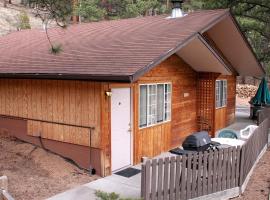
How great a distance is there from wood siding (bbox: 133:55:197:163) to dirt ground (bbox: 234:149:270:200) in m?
2.93

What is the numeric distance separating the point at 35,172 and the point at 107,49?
4.00m

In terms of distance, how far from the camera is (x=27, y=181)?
805 cm

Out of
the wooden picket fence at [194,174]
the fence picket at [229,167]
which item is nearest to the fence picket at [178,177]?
the wooden picket fence at [194,174]

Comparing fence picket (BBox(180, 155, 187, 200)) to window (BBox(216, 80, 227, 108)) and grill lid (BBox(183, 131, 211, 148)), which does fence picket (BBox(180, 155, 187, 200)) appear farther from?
window (BBox(216, 80, 227, 108))

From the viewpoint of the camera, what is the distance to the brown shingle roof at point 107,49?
8.51m

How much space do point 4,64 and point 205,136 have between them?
6868 mm

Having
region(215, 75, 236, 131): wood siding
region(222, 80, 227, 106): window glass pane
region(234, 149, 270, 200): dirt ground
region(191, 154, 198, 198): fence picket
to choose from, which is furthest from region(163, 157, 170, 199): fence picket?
region(222, 80, 227, 106): window glass pane

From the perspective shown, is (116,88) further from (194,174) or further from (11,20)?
(11,20)

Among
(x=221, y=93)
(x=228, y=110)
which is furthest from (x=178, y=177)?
(x=228, y=110)

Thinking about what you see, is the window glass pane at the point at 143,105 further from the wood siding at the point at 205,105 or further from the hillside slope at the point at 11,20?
the hillside slope at the point at 11,20

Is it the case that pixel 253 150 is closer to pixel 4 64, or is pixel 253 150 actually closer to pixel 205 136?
pixel 205 136

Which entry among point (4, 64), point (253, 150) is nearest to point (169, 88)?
point (253, 150)

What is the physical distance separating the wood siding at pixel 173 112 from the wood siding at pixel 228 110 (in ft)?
8.17

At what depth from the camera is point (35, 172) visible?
28.4ft
